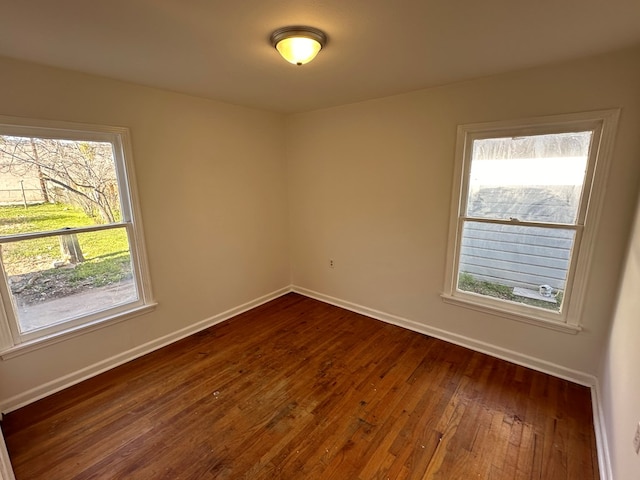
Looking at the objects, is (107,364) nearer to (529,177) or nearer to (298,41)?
(298,41)

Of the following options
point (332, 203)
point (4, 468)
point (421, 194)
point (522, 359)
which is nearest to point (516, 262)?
point (522, 359)

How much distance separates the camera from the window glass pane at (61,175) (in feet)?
6.54

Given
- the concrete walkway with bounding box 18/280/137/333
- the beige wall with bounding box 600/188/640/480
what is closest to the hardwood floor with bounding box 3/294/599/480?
the beige wall with bounding box 600/188/640/480

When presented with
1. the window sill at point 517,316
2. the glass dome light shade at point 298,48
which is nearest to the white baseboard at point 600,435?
the window sill at point 517,316

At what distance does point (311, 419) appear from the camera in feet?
6.56

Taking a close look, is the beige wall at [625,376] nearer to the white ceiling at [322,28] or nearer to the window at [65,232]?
the white ceiling at [322,28]

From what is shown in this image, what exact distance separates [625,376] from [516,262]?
3.54 ft

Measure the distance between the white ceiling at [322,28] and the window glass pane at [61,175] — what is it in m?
0.56

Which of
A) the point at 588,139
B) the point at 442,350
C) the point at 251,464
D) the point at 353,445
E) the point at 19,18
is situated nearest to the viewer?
the point at 19,18

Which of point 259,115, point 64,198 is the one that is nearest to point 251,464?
point 64,198

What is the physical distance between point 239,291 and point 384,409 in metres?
2.13

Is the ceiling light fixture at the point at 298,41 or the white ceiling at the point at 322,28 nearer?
the white ceiling at the point at 322,28

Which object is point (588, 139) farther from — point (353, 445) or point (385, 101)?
point (353, 445)

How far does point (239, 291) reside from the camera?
11.7 feet
